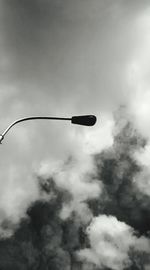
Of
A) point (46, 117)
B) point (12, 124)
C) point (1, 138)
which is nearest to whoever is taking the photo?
point (1, 138)

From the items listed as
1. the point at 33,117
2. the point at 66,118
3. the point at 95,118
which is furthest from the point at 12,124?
the point at 95,118

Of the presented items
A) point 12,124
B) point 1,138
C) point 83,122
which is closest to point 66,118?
point 83,122

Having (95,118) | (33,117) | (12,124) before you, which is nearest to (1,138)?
(12,124)

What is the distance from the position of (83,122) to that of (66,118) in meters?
0.75

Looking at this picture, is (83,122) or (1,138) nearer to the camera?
(1,138)

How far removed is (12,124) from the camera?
12805 mm

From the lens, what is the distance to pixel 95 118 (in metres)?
13.1

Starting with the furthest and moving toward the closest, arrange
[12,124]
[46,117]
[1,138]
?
[46,117] → [12,124] → [1,138]

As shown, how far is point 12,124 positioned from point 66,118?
202 centimetres

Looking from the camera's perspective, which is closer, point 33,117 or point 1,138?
point 1,138

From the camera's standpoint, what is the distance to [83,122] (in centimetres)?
1305

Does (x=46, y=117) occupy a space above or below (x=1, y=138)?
above

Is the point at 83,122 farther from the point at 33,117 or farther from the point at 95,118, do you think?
the point at 33,117

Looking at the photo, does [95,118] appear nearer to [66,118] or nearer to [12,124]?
[66,118]
